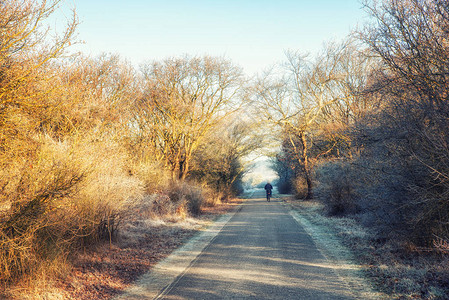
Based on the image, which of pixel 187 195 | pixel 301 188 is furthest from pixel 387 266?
pixel 301 188

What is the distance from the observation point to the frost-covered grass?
532 cm

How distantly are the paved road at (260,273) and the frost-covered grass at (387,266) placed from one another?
458mm

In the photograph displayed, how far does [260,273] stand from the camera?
21.8 ft

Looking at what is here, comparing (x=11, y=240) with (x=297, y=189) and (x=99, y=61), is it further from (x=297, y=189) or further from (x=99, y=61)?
(x=297, y=189)

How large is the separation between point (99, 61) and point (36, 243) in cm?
1443

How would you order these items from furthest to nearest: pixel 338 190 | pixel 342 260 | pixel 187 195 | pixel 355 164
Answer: pixel 187 195, pixel 338 190, pixel 355 164, pixel 342 260

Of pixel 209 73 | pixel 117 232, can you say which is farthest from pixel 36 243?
pixel 209 73

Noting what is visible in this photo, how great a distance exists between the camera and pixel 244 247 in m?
9.33

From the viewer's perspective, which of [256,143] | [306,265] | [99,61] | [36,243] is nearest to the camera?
[36,243]

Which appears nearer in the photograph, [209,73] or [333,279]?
[333,279]

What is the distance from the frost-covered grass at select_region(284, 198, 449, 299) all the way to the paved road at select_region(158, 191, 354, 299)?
46 cm

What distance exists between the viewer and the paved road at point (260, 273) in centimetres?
553

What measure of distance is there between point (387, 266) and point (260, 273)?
2.80 meters

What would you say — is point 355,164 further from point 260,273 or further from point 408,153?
point 260,273
